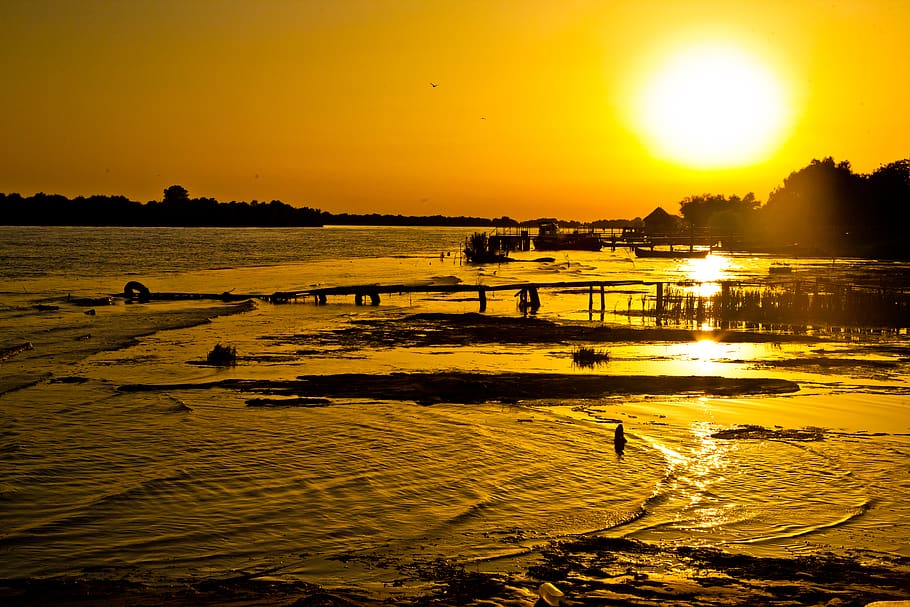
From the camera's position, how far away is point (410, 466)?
1318 centimetres

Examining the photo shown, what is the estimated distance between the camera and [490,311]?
40.1 metres

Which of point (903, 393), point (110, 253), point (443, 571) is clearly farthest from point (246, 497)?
point (110, 253)

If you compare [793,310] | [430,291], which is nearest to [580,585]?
[793,310]

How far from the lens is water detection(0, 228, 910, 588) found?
9664 mm

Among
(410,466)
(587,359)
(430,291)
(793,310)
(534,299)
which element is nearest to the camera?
(410,466)

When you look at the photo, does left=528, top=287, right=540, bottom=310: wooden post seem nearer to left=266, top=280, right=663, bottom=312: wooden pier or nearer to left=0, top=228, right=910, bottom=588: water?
left=266, top=280, right=663, bottom=312: wooden pier

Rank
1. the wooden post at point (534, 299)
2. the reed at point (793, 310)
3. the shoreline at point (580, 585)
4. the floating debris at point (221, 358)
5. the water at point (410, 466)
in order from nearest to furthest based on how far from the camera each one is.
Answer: the shoreline at point (580, 585), the water at point (410, 466), the floating debris at point (221, 358), the reed at point (793, 310), the wooden post at point (534, 299)

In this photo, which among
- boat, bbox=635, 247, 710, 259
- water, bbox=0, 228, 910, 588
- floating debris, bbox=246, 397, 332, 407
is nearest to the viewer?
water, bbox=0, 228, 910, 588

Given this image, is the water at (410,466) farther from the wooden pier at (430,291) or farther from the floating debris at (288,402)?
the wooden pier at (430,291)

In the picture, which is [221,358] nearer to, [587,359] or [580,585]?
[587,359]

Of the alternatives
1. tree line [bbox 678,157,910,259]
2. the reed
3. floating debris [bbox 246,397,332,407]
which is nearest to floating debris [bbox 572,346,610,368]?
floating debris [bbox 246,397,332,407]

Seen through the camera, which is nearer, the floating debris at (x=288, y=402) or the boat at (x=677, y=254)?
the floating debris at (x=288, y=402)

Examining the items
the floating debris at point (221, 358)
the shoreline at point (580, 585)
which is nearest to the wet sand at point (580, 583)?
the shoreline at point (580, 585)

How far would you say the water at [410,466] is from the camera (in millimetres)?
9664
